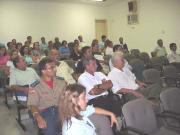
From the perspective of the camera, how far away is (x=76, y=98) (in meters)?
2.01

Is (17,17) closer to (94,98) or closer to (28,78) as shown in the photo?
(28,78)

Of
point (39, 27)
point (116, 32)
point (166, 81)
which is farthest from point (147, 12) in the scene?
point (166, 81)

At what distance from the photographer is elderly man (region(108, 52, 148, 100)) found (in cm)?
379

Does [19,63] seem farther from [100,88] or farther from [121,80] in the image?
[121,80]

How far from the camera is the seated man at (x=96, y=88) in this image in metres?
3.54

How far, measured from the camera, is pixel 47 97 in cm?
300

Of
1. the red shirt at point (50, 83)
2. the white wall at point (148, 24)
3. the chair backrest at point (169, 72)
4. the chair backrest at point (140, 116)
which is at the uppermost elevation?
the white wall at point (148, 24)

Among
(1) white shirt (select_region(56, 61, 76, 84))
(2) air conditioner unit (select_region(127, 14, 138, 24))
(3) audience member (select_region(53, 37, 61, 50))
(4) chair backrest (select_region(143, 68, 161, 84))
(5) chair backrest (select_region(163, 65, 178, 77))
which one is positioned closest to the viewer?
(4) chair backrest (select_region(143, 68, 161, 84))

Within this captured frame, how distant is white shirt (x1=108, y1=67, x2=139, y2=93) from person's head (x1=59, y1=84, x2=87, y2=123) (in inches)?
71.2

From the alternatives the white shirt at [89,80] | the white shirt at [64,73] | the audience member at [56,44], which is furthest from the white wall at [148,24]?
the white shirt at [89,80]

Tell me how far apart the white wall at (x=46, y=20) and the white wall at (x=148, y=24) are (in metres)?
1.00

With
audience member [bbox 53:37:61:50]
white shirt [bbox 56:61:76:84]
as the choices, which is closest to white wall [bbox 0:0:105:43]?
audience member [bbox 53:37:61:50]

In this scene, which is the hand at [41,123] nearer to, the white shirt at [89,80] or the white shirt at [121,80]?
the white shirt at [89,80]

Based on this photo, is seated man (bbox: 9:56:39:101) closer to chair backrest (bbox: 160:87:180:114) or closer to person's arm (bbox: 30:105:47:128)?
person's arm (bbox: 30:105:47:128)
